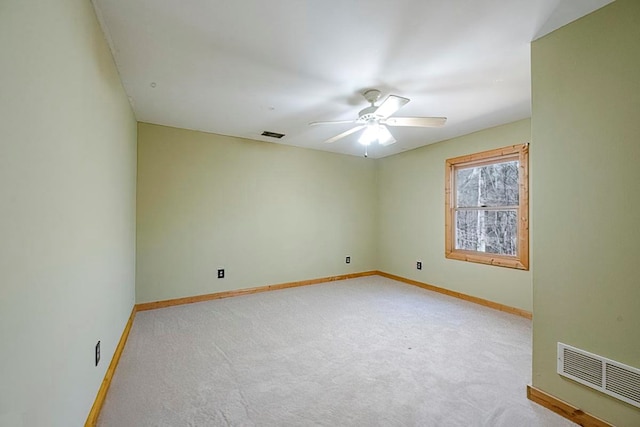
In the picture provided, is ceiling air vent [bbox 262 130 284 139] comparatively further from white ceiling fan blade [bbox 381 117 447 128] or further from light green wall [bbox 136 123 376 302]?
white ceiling fan blade [bbox 381 117 447 128]

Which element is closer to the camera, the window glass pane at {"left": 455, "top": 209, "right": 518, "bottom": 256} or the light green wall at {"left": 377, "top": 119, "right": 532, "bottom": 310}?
the light green wall at {"left": 377, "top": 119, "right": 532, "bottom": 310}

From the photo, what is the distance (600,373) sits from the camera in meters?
1.56

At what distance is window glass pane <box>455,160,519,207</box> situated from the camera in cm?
369

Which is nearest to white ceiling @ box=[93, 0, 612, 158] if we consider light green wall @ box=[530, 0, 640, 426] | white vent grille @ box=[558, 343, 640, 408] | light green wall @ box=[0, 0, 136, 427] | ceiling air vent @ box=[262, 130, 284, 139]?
light green wall @ box=[530, 0, 640, 426]

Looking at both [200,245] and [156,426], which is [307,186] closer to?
[200,245]

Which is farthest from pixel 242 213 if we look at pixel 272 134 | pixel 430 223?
pixel 430 223

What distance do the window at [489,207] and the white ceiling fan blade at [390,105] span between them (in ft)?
6.76

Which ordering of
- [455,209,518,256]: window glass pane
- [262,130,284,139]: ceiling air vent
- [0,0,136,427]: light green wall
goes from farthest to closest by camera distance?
[262,130,284,139]: ceiling air vent → [455,209,518,256]: window glass pane → [0,0,136,427]: light green wall

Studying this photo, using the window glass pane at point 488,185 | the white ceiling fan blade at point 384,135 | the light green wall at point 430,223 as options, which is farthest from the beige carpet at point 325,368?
the white ceiling fan blade at point 384,135

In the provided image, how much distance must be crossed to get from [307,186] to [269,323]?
2469 mm

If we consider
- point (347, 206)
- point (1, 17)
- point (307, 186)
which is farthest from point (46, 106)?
point (347, 206)

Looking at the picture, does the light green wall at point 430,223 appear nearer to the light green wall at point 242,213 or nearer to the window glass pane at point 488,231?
the window glass pane at point 488,231

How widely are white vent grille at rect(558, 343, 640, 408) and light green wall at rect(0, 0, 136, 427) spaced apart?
8.29 ft

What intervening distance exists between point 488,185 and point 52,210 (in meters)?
4.46
